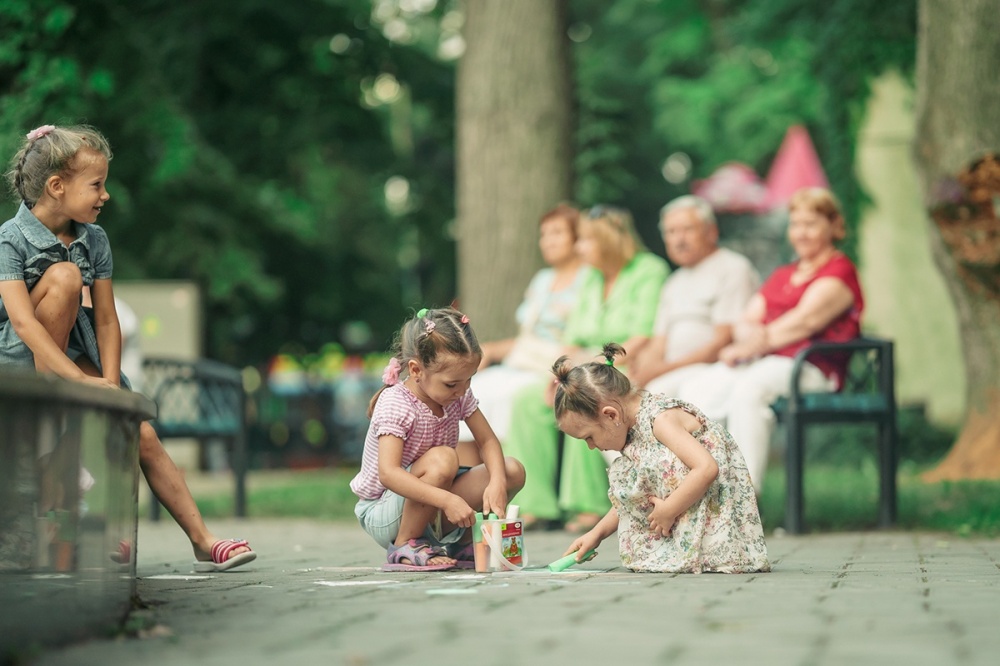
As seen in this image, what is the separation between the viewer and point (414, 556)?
6.51m

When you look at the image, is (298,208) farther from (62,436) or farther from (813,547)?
(62,436)

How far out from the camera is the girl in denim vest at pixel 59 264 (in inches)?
228

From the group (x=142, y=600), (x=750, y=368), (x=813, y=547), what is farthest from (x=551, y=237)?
(x=142, y=600)

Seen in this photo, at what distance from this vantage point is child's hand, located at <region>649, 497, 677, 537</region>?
6.07m

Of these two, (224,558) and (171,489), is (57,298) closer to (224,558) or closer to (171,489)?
(171,489)

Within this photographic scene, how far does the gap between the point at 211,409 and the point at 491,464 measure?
5.89 m

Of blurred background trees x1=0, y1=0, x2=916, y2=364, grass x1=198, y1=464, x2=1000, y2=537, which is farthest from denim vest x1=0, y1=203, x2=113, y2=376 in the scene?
blurred background trees x1=0, y1=0, x2=916, y2=364

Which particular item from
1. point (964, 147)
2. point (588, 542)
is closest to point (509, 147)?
point (964, 147)

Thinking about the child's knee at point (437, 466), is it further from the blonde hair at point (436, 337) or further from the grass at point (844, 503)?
the grass at point (844, 503)

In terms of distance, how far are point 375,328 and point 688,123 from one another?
22.5 ft

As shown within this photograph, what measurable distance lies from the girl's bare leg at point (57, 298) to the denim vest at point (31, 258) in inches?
2.1

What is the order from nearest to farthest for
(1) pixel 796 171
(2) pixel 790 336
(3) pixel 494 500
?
(3) pixel 494 500 < (2) pixel 790 336 < (1) pixel 796 171

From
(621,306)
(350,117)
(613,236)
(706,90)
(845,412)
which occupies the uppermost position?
(706,90)

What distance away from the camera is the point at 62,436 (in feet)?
13.3
